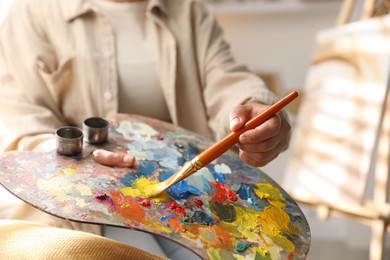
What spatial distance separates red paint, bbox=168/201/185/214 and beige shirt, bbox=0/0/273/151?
25 cm

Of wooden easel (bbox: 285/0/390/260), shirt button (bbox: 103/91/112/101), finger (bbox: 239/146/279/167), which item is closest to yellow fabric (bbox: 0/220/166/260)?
finger (bbox: 239/146/279/167)

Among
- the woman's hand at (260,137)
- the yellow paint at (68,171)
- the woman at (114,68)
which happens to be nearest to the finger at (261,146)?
the woman's hand at (260,137)

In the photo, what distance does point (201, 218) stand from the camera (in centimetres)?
64

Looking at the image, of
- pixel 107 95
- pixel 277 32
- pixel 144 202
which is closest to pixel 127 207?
pixel 144 202

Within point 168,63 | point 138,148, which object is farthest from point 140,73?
point 138,148

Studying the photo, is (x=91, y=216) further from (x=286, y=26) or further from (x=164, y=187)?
(x=286, y=26)

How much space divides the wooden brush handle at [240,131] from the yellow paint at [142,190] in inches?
2.4

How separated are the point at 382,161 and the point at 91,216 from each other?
1.01 m

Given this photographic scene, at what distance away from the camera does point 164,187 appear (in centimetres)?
67

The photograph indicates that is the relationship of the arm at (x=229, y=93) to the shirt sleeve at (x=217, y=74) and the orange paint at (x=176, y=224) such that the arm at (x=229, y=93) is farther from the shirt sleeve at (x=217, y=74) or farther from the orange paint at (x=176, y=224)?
the orange paint at (x=176, y=224)

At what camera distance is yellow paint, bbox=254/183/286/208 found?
706 mm

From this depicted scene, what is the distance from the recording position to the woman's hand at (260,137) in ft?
2.29

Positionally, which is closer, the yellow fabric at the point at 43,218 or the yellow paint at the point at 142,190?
the yellow paint at the point at 142,190

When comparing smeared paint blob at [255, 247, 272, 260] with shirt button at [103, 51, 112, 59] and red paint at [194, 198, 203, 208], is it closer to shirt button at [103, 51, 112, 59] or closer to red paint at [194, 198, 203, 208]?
red paint at [194, 198, 203, 208]
